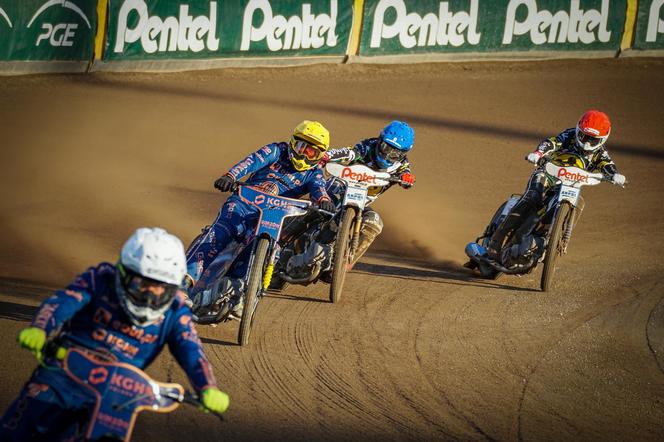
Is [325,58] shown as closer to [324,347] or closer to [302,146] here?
[302,146]

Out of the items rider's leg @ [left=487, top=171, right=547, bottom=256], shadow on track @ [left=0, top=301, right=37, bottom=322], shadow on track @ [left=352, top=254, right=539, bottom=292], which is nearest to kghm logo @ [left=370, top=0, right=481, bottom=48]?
shadow on track @ [left=352, top=254, right=539, bottom=292]

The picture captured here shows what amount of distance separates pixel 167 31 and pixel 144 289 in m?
16.7

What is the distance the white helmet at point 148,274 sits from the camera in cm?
559

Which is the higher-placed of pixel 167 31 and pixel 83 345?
pixel 167 31

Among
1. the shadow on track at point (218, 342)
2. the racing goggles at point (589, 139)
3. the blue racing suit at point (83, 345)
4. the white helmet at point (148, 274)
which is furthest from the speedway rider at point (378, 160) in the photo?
the white helmet at point (148, 274)

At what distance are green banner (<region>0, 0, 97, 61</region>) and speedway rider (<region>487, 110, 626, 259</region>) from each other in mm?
11100

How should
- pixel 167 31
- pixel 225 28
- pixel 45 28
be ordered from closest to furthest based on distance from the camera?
pixel 45 28 → pixel 167 31 → pixel 225 28

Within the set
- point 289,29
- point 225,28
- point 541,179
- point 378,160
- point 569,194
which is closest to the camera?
point 378,160

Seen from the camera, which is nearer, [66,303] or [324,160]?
[66,303]

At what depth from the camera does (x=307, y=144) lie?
10.8 m

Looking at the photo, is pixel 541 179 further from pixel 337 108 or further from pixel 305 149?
pixel 337 108

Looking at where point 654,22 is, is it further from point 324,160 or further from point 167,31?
point 324,160

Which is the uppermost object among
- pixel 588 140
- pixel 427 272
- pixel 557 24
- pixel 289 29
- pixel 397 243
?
pixel 557 24

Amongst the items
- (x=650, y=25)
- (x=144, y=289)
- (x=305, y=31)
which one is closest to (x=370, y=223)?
(x=144, y=289)
